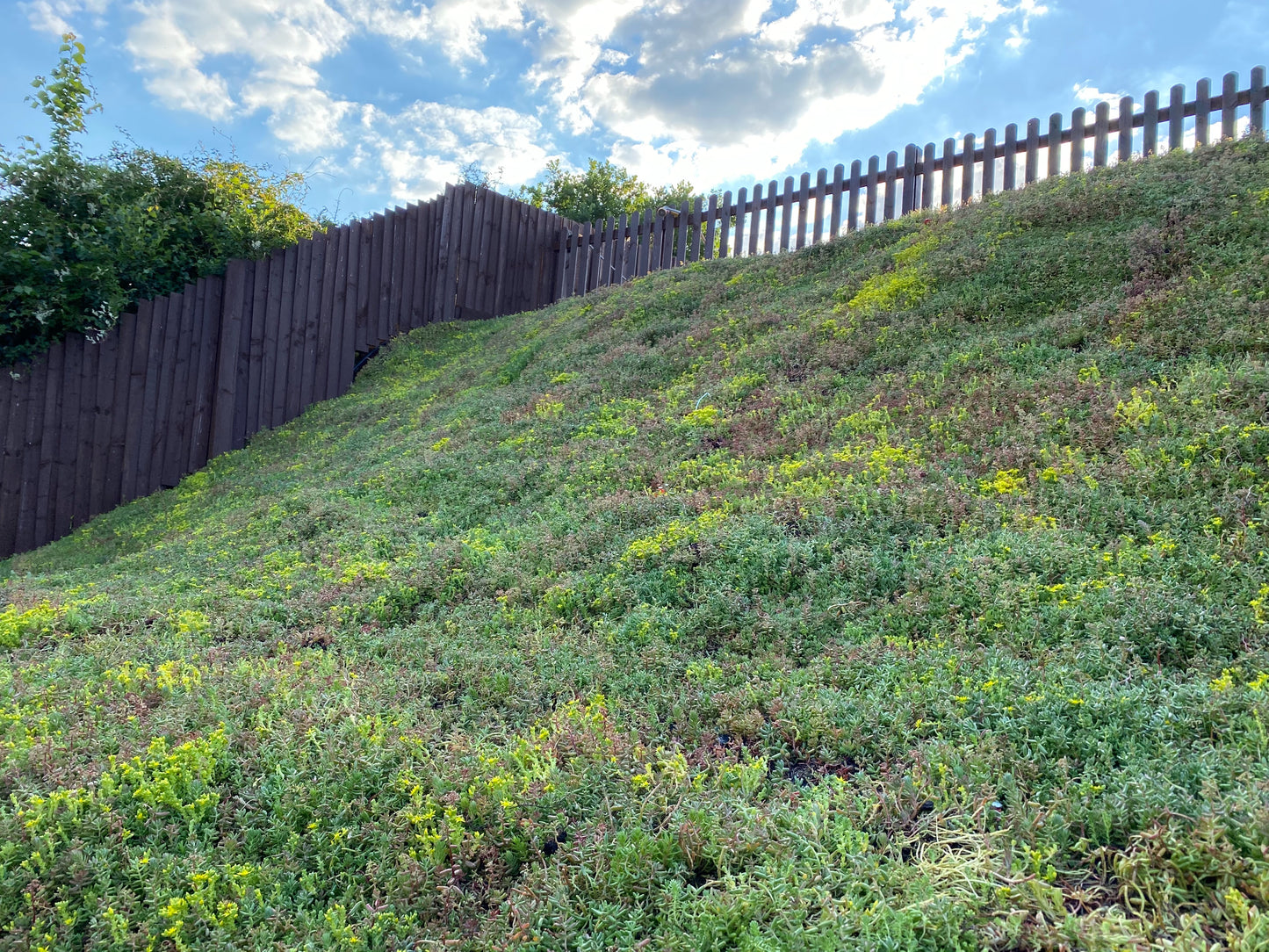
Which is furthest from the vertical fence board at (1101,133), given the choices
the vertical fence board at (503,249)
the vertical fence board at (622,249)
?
the vertical fence board at (503,249)

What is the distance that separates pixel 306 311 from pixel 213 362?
168cm

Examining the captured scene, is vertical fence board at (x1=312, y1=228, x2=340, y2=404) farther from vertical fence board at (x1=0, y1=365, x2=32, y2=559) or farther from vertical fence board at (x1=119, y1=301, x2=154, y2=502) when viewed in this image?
vertical fence board at (x1=0, y1=365, x2=32, y2=559)

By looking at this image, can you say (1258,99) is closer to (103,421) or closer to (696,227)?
(696,227)

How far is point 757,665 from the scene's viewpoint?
12.1ft

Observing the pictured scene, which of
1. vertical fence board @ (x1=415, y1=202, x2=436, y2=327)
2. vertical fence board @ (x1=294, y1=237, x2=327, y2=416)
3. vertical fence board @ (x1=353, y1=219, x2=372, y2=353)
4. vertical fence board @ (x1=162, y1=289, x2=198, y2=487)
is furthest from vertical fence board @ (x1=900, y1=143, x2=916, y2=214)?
vertical fence board @ (x1=162, y1=289, x2=198, y2=487)

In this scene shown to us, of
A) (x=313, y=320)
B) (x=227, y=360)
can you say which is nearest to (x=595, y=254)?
(x=313, y=320)

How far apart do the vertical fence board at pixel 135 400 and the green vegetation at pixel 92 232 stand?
0.33m

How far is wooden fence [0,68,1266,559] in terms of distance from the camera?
389 inches

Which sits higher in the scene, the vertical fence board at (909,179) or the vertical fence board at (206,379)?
the vertical fence board at (909,179)

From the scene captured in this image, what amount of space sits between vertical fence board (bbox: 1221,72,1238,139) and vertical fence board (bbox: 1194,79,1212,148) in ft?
0.44

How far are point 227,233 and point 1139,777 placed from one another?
43.4 feet

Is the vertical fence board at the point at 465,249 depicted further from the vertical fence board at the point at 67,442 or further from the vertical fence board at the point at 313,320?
the vertical fence board at the point at 67,442

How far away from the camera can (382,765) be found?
2.99 metres

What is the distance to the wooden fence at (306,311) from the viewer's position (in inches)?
389
